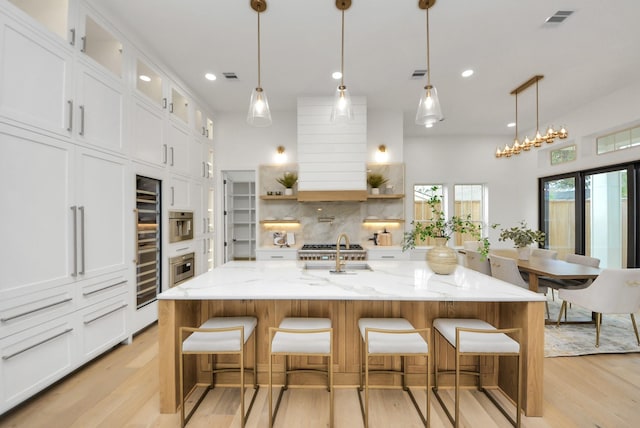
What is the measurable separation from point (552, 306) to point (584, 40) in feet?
10.9

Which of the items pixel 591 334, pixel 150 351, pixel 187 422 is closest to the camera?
pixel 187 422

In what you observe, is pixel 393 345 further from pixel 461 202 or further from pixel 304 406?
pixel 461 202

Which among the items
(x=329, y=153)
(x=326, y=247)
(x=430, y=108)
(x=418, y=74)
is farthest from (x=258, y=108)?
(x=326, y=247)

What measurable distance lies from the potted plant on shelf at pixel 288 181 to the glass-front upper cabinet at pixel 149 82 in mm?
1991

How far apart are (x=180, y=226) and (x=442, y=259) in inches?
125

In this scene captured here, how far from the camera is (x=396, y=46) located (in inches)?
118

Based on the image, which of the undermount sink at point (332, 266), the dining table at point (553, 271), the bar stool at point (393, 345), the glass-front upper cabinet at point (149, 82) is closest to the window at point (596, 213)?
the dining table at point (553, 271)

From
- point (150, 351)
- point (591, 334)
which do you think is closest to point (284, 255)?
point (150, 351)

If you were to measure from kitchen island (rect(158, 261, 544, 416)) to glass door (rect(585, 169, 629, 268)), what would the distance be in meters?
3.74

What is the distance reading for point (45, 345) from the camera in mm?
1979

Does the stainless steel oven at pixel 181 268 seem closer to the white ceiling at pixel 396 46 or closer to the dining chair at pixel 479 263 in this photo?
the white ceiling at pixel 396 46

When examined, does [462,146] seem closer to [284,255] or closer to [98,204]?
[284,255]

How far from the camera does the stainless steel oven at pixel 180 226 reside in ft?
11.6

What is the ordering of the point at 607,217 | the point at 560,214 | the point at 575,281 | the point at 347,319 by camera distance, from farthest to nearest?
the point at 560,214 < the point at 607,217 < the point at 575,281 < the point at 347,319
